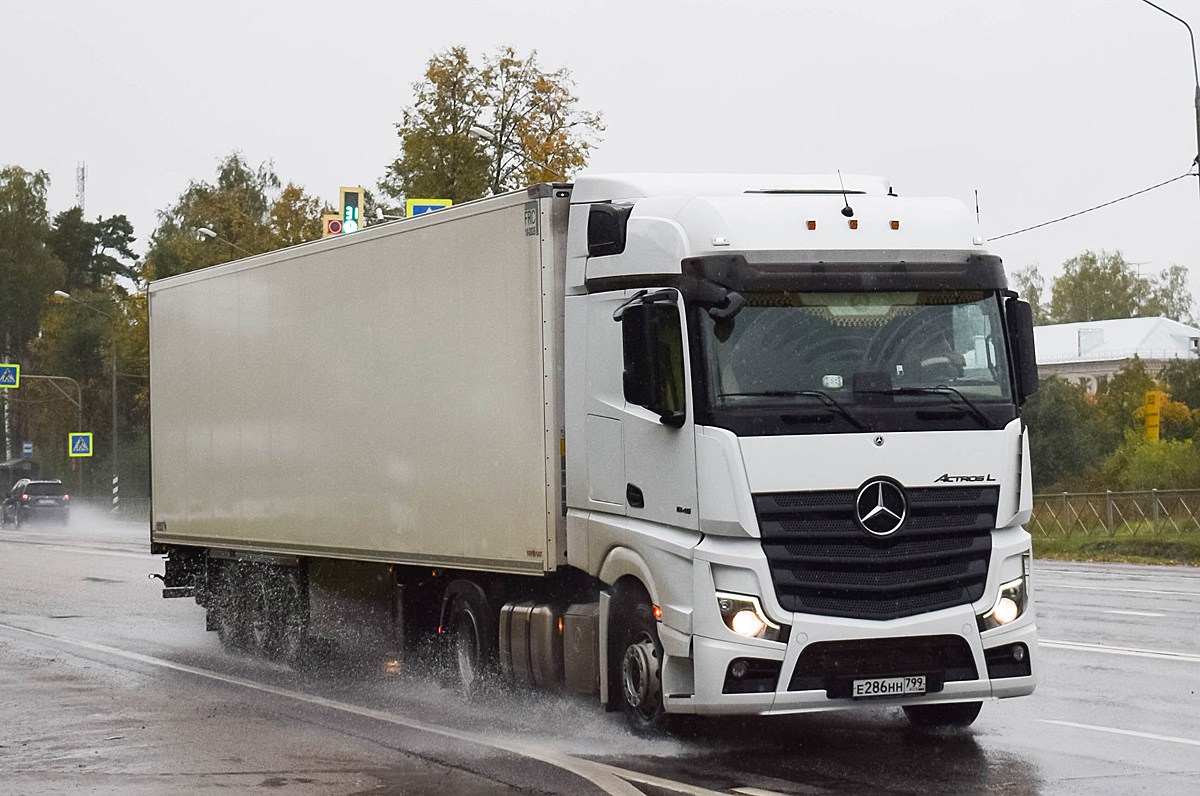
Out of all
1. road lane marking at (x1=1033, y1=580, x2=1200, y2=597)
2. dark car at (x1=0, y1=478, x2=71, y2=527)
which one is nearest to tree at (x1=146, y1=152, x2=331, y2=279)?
dark car at (x1=0, y1=478, x2=71, y2=527)

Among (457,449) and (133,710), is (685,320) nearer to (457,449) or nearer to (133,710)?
(457,449)

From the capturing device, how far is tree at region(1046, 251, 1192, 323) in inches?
4985

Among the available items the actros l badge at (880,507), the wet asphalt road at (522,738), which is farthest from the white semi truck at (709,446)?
the wet asphalt road at (522,738)

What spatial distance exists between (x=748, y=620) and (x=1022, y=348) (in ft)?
7.35

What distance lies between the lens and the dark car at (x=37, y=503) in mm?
61875

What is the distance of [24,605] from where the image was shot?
888 inches

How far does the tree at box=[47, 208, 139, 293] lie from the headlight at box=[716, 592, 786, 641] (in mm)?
109390

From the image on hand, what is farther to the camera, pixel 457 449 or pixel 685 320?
pixel 457 449

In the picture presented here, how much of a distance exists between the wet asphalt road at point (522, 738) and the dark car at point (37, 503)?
48.1 meters

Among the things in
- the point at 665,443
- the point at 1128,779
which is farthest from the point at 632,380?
the point at 1128,779

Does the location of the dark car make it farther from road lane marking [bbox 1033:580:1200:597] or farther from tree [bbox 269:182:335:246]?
road lane marking [bbox 1033:580:1200:597]

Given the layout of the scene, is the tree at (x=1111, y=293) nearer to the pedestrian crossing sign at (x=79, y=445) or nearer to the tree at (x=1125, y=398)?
the tree at (x=1125, y=398)

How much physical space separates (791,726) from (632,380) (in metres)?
2.55

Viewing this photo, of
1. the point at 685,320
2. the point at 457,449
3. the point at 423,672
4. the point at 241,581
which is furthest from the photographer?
the point at 241,581
